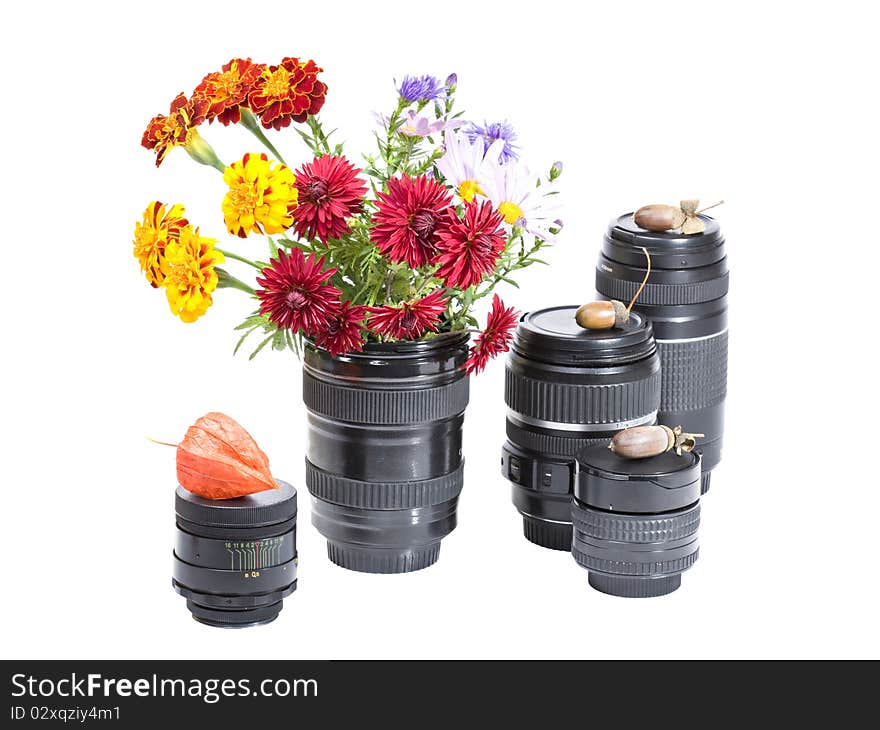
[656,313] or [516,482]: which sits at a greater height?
[656,313]

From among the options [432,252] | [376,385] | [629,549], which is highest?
[432,252]

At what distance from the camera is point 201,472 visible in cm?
511

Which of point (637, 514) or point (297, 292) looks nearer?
point (297, 292)

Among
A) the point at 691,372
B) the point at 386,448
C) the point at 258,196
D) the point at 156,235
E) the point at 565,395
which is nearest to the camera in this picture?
the point at 258,196

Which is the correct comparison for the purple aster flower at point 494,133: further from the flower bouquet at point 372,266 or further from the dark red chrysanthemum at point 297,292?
the dark red chrysanthemum at point 297,292

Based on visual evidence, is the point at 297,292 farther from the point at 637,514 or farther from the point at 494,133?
the point at 637,514

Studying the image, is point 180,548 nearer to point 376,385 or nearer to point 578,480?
point 376,385

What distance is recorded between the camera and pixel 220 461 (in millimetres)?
5102

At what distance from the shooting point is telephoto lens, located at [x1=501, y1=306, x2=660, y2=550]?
5441mm

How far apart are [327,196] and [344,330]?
0.32m

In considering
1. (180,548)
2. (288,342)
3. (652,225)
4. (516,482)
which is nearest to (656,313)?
(652,225)

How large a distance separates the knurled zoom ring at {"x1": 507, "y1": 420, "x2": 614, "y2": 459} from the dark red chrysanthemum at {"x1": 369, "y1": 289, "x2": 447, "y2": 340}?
51 cm

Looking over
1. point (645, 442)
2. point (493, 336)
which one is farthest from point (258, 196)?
point (645, 442)

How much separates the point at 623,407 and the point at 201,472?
1.09m
